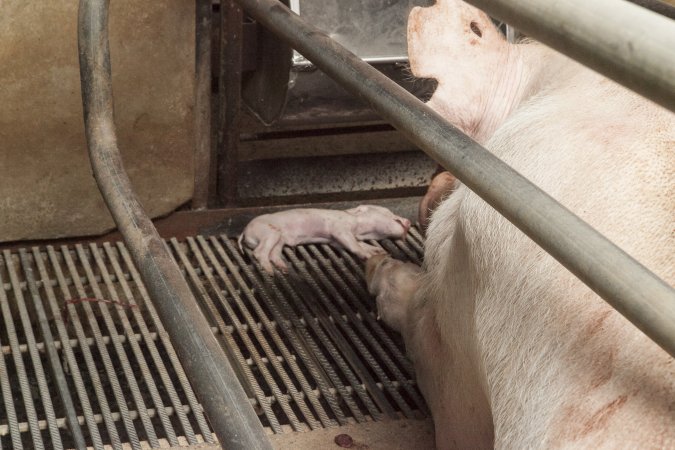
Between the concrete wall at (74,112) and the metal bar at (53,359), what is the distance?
18cm

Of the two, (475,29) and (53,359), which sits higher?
(475,29)

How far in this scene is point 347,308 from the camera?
267 cm

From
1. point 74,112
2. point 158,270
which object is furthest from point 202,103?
point 158,270

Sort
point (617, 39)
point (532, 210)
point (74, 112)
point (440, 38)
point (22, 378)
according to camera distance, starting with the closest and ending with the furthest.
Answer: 1. point (617, 39)
2. point (532, 210)
3. point (440, 38)
4. point (22, 378)
5. point (74, 112)

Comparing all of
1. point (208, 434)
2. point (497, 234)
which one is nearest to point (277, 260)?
point (208, 434)

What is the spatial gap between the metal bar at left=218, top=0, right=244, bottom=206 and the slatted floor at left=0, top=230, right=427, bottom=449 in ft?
0.70

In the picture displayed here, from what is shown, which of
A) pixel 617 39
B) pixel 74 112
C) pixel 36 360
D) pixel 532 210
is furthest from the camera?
pixel 74 112

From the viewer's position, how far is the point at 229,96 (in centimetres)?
303

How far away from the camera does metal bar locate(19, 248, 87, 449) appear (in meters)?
2.11

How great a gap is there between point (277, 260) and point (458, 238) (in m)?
1.26

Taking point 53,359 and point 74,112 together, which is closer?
point 53,359

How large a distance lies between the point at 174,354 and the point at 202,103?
0.94m

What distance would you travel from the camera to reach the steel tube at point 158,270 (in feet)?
4.29

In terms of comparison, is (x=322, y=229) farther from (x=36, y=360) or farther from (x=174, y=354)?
(x=36, y=360)
